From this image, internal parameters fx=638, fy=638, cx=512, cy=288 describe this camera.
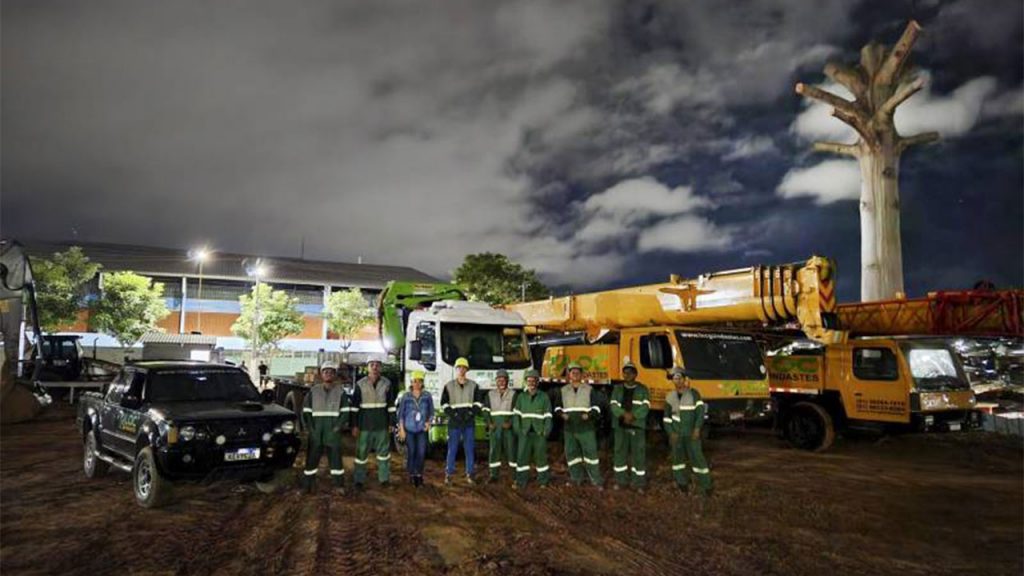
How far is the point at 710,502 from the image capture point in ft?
28.1

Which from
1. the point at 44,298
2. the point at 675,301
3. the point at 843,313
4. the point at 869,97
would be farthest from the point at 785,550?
the point at 44,298

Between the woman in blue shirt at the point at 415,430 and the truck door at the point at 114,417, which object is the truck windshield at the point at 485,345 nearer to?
the woman in blue shirt at the point at 415,430

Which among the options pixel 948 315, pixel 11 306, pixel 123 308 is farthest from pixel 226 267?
pixel 948 315

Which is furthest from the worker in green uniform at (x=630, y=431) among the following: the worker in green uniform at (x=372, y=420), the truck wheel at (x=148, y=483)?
the truck wheel at (x=148, y=483)

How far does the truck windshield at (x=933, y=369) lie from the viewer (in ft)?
39.8

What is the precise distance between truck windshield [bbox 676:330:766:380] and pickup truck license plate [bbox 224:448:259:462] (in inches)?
303

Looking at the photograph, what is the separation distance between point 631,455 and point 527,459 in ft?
5.11

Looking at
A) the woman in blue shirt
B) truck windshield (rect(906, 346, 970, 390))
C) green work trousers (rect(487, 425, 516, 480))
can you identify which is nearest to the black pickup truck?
the woman in blue shirt

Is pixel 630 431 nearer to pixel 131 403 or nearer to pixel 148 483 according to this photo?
pixel 148 483

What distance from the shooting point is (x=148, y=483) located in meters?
7.82

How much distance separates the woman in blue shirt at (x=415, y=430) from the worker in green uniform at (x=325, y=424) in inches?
35.8

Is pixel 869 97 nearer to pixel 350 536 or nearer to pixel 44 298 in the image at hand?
pixel 350 536

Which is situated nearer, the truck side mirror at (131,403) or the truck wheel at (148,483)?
the truck wheel at (148,483)

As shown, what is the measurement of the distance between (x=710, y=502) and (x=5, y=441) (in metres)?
14.5
